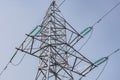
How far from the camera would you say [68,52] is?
763 inches

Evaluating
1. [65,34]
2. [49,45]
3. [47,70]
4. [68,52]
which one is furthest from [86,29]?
[47,70]

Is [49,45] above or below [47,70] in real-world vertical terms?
above

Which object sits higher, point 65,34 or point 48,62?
point 65,34

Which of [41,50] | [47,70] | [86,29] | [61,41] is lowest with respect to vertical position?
[47,70]

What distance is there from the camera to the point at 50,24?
66.8 ft

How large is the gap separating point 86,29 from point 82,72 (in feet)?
12.4

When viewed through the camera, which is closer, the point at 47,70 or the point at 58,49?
the point at 47,70

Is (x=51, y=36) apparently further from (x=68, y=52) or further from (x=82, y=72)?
(x=82, y=72)

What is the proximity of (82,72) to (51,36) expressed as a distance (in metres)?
2.71

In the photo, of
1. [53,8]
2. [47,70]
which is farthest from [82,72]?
[53,8]

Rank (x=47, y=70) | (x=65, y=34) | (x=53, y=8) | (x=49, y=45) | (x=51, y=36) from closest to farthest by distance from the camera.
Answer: (x=47, y=70)
(x=49, y=45)
(x=51, y=36)
(x=65, y=34)
(x=53, y=8)

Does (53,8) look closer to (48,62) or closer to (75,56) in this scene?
(75,56)

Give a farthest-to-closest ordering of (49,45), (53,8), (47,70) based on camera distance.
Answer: (53,8) → (49,45) → (47,70)

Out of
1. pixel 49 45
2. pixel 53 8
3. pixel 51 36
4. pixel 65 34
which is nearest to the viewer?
pixel 49 45
